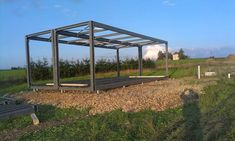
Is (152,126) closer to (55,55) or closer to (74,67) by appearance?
(55,55)

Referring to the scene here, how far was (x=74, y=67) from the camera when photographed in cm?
2511

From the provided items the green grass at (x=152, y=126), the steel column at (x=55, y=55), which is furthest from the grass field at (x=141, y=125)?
the steel column at (x=55, y=55)

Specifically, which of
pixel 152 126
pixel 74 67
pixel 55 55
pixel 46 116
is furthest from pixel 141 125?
pixel 74 67

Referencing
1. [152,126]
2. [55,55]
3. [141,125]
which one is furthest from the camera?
[55,55]

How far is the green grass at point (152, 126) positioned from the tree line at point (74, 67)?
16.8 meters

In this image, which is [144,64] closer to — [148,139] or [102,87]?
[102,87]

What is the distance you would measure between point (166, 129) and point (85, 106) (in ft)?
12.4

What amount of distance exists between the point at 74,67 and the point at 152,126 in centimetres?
2055

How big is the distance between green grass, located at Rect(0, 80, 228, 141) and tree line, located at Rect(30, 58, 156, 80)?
1684 cm

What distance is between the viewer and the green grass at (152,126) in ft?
15.3

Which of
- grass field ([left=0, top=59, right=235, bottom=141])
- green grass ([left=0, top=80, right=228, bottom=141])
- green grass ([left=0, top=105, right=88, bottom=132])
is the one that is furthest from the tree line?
green grass ([left=0, top=80, right=228, bottom=141])

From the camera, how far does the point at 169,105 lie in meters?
7.83

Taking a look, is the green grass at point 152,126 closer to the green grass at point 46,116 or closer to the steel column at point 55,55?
the green grass at point 46,116

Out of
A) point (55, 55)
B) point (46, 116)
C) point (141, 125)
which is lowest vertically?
point (46, 116)
